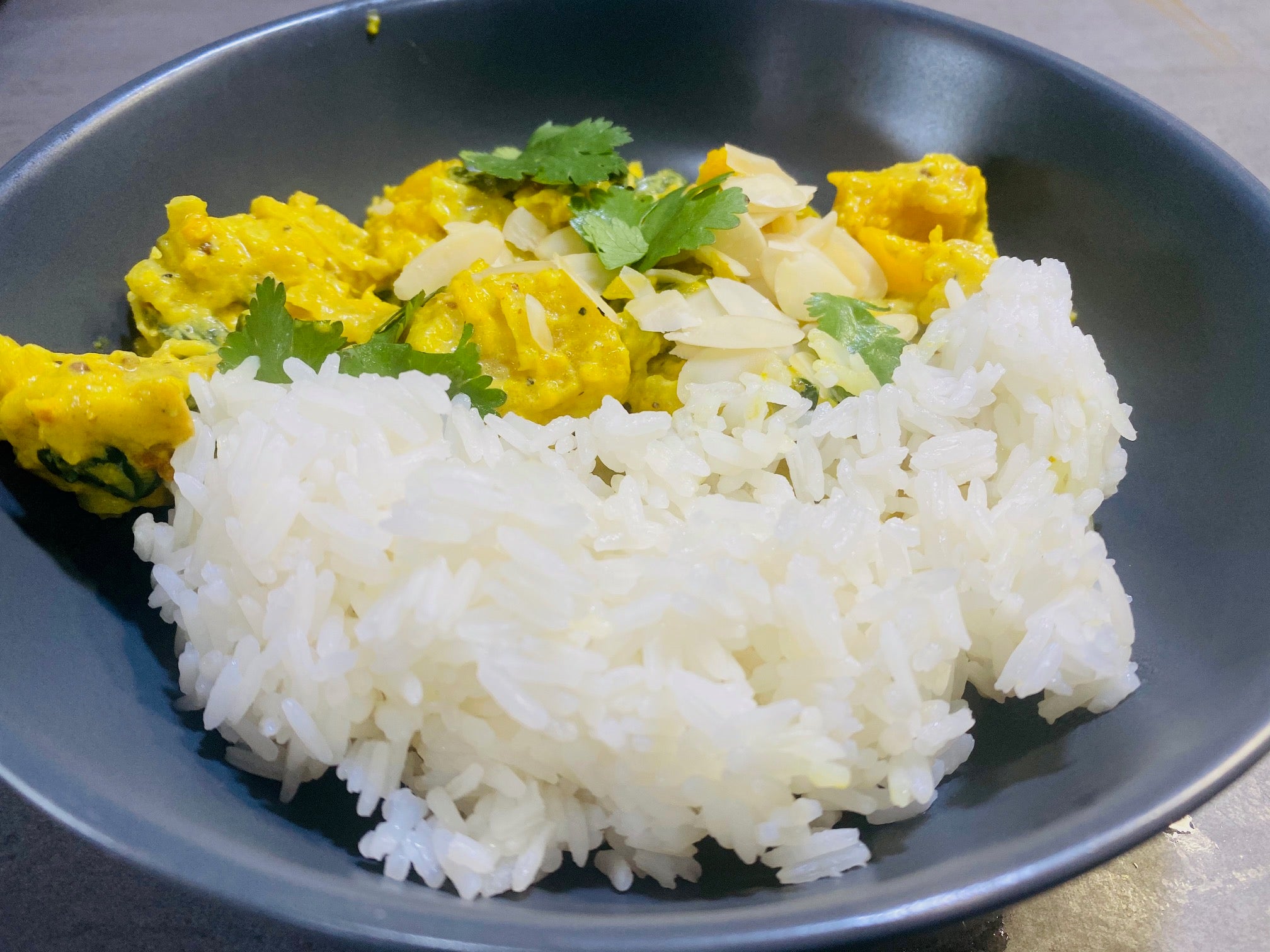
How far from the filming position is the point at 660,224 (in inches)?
82.0

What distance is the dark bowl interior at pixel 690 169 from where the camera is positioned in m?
1.18

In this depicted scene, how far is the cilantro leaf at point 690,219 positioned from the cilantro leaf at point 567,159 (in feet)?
0.81

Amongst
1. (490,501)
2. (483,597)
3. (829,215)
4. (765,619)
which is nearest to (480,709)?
(483,597)

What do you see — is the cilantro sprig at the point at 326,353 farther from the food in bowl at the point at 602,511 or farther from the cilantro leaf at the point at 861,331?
the cilantro leaf at the point at 861,331

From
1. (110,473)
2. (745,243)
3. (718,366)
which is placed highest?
(745,243)

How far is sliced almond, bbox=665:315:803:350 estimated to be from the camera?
1.93 metres

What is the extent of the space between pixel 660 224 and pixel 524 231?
336mm

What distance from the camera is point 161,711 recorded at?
5.02 ft

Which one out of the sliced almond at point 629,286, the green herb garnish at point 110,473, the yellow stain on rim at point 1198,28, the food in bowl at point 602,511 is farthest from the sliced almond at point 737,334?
the yellow stain on rim at point 1198,28

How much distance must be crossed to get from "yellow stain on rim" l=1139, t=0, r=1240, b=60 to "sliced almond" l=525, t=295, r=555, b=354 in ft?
11.7

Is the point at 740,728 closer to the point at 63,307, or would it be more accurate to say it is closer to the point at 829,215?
the point at 829,215

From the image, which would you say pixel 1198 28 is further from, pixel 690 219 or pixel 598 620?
pixel 598 620

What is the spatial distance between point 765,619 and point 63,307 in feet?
5.17

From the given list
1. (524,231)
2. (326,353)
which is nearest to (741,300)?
(524,231)
